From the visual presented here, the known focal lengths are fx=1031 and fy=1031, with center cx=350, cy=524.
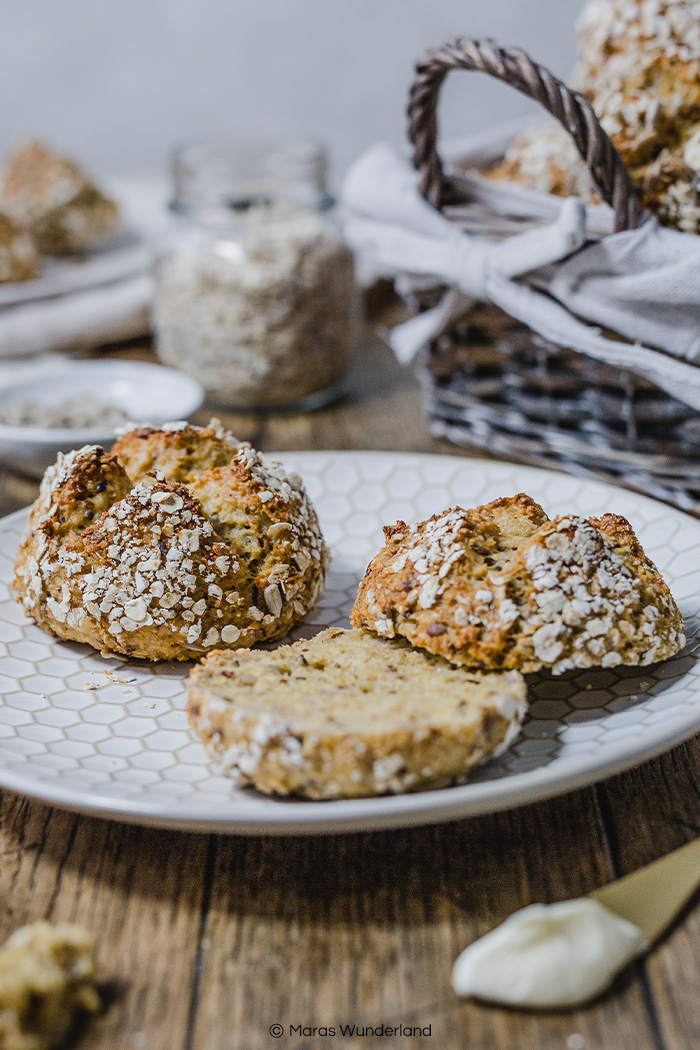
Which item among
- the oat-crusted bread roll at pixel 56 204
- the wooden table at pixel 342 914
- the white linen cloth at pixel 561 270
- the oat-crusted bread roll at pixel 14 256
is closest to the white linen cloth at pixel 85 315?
the oat-crusted bread roll at pixel 14 256

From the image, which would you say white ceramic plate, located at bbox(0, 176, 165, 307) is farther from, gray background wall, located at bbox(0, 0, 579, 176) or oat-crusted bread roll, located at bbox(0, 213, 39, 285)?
gray background wall, located at bbox(0, 0, 579, 176)

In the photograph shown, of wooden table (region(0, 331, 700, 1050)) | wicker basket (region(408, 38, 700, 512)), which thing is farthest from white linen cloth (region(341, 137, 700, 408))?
wooden table (region(0, 331, 700, 1050))

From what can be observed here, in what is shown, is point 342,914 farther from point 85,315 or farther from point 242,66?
point 242,66

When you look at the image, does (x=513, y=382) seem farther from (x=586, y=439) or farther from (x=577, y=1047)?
(x=577, y=1047)

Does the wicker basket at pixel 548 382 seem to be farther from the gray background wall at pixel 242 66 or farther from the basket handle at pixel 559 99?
the gray background wall at pixel 242 66

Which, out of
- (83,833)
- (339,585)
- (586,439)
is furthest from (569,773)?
(586,439)
